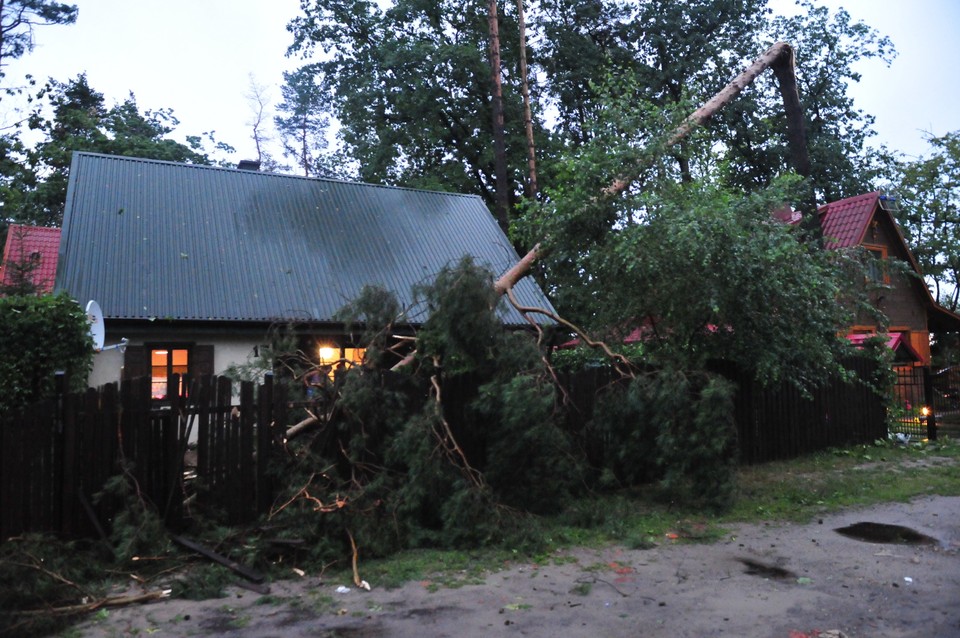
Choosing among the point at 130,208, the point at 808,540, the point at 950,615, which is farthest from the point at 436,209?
the point at 950,615

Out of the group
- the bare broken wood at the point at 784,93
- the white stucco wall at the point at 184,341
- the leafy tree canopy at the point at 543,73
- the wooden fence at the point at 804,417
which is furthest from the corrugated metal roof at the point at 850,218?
the white stucco wall at the point at 184,341

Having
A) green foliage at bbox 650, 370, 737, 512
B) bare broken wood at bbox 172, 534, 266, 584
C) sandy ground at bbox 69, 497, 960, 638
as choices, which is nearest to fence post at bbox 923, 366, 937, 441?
green foliage at bbox 650, 370, 737, 512

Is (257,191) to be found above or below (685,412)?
above

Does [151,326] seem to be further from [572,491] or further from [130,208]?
[572,491]

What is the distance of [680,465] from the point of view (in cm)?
853

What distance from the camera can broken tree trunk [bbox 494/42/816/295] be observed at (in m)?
11.3

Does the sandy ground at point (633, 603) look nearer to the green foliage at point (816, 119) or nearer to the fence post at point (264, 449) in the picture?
the fence post at point (264, 449)

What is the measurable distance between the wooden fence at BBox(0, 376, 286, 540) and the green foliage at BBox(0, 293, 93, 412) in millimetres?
596

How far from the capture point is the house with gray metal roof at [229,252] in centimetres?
1332

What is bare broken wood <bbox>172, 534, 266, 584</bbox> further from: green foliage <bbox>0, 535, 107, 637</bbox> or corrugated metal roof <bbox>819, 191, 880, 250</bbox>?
corrugated metal roof <bbox>819, 191, 880, 250</bbox>

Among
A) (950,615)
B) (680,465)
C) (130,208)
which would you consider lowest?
(950,615)

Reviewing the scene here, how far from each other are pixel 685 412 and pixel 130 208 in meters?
12.4

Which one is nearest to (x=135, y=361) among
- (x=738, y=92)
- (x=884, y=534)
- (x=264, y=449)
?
(x=264, y=449)

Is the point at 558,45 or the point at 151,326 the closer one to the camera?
the point at 151,326
